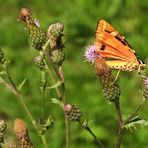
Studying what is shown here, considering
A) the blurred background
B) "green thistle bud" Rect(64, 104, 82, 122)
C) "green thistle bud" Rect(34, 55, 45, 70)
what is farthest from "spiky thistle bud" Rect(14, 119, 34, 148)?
the blurred background

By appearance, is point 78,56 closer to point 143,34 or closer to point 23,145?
point 143,34

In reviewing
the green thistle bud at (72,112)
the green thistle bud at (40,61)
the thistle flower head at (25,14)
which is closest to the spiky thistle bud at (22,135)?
the green thistle bud at (72,112)

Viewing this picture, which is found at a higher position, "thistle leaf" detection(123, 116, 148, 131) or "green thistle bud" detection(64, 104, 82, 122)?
"green thistle bud" detection(64, 104, 82, 122)

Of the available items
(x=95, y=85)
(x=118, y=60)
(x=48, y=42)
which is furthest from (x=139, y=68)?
(x=95, y=85)

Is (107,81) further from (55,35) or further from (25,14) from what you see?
(25,14)

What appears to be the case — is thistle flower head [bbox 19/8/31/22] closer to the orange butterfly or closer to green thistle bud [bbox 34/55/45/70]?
green thistle bud [bbox 34/55/45/70]

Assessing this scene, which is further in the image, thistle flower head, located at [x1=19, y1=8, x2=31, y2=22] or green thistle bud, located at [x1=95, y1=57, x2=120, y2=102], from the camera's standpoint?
thistle flower head, located at [x1=19, y1=8, x2=31, y2=22]
